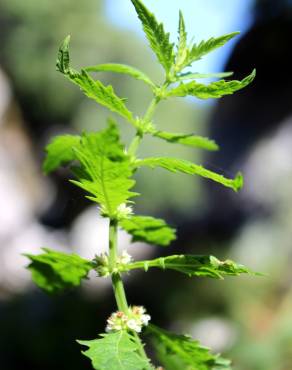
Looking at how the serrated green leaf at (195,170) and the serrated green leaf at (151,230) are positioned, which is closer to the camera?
the serrated green leaf at (195,170)

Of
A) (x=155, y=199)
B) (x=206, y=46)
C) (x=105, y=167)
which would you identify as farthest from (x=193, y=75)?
(x=155, y=199)

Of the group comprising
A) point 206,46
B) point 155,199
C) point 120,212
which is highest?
point 155,199

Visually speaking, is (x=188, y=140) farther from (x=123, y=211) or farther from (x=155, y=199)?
(x=155, y=199)

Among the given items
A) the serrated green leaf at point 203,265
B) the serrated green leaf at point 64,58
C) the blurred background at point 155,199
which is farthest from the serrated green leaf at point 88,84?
the blurred background at point 155,199

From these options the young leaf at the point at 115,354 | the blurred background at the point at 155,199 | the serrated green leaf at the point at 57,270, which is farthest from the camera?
the blurred background at the point at 155,199

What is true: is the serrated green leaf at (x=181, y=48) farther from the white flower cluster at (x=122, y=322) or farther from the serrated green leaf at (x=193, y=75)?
the white flower cluster at (x=122, y=322)

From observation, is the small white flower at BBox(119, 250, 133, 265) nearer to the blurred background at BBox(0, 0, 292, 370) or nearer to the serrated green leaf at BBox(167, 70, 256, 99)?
the serrated green leaf at BBox(167, 70, 256, 99)
